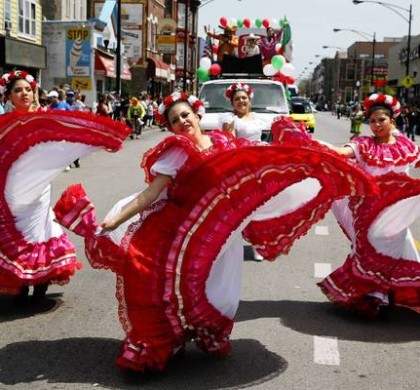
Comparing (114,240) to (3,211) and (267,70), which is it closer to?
(3,211)

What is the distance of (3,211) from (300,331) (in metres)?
2.38

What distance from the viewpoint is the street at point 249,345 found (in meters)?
4.31

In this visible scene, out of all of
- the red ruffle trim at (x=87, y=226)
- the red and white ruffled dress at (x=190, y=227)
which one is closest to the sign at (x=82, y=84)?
the red ruffle trim at (x=87, y=226)

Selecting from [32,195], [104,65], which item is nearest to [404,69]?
[104,65]

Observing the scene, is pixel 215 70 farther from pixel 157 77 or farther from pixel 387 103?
pixel 157 77

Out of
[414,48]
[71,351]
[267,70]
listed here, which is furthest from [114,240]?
[414,48]

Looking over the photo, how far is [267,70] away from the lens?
15.5m

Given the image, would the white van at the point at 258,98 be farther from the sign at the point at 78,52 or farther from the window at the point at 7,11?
the sign at the point at 78,52

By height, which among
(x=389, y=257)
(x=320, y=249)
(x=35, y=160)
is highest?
(x=35, y=160)

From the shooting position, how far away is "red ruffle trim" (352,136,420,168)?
5.40 m

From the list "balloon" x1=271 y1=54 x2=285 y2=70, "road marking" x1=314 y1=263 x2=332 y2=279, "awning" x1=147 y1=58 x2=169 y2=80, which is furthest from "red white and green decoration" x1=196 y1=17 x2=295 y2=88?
"awning" x1=147 y1=58 x2=169 y2=80

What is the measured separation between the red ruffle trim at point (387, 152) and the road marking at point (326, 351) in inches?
51.8

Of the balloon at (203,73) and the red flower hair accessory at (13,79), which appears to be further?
the balloon at (203,73)

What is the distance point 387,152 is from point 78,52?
3378cm
